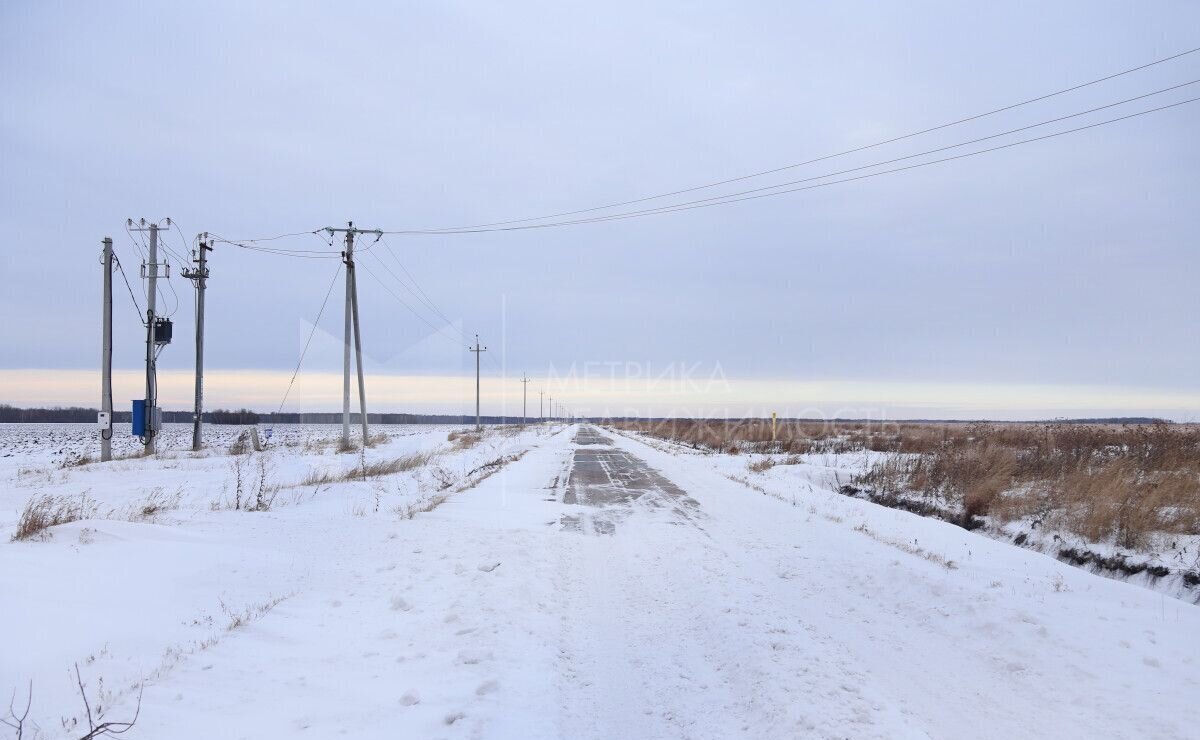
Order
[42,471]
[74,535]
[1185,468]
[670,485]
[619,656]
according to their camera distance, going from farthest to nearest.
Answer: [42,471]
[670,485]
[1185,468]
[74,535]
[619,656]

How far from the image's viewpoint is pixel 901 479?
16328 millimetres

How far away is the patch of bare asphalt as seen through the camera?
428 inches

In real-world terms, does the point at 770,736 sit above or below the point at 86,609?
below

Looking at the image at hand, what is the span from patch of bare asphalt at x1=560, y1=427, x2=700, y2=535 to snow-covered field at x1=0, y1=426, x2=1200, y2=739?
1.02 meters

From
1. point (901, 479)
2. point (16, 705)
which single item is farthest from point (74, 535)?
point (901, 479)

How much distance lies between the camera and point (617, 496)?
14203 millimetres

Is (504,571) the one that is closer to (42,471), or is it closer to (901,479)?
(901,479)

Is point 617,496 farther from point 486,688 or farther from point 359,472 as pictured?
point 486,688

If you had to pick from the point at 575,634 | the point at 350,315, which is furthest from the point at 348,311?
the point at 575,634

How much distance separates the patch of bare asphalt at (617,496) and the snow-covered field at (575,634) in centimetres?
102

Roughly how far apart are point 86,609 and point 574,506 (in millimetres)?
8419

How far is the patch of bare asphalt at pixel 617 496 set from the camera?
35.7 ft

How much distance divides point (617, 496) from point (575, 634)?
888 centimetres

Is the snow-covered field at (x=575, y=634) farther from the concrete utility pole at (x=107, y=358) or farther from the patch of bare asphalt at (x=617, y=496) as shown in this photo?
the concrete utility pole at (x=107, y=358)
